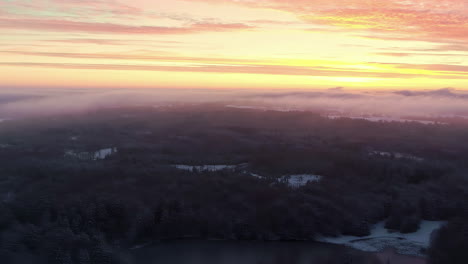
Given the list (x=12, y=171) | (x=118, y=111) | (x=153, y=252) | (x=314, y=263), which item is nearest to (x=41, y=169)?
(x=12, y=171)

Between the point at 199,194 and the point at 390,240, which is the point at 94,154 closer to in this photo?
the point at 199,194

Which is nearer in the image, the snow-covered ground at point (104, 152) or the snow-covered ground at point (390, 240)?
the snow-covered ground at point (390, 240)

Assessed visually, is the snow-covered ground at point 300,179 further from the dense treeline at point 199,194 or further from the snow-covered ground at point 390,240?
the snow-covered ground at point 390,240

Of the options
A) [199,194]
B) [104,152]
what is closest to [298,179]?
[199,194]

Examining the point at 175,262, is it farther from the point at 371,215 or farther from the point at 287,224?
the point at 371,215

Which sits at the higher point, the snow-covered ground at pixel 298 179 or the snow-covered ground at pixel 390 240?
the snow-covered ground at pixel 298 179

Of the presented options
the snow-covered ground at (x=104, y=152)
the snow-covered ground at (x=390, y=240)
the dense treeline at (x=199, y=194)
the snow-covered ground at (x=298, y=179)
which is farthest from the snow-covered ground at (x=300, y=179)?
the snow-covered ground at (x=104, y=152)

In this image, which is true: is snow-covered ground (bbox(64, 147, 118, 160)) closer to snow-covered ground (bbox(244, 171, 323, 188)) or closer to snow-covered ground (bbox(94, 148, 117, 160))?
snow-covered ground (bbox(94, 148, 117, 160))

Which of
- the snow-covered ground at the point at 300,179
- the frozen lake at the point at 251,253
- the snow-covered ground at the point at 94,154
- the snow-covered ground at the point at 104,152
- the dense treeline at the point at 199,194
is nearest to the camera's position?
the frozen lake at the point at 251,253
